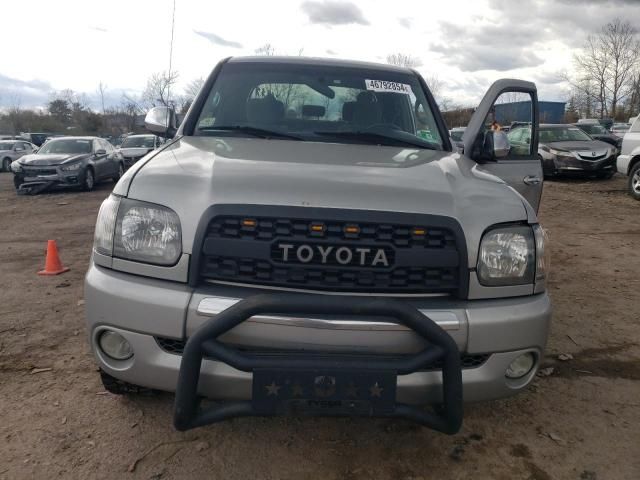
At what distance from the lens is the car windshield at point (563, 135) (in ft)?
52.1

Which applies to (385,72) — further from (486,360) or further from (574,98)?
(574,98)

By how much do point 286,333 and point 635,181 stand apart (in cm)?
1244

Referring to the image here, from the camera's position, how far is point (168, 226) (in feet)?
7.23

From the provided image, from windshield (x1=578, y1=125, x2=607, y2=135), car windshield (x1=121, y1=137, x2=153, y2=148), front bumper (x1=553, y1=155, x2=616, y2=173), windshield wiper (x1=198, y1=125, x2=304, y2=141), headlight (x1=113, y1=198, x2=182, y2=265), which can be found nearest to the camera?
headlight (x1=113, y1=198, x2=182, y2=265)

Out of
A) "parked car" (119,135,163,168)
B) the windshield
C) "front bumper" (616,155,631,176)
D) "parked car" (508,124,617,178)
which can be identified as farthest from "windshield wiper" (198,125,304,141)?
the windshield

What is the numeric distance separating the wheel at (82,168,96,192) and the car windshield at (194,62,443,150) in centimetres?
1252

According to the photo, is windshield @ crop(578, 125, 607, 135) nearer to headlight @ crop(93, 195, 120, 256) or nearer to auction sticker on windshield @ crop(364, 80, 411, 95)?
auction sticker on windshield @ crop(364, 80, 411, 95)

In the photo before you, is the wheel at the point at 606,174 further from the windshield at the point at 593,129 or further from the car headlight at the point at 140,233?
the car headlight at the point at 140,233

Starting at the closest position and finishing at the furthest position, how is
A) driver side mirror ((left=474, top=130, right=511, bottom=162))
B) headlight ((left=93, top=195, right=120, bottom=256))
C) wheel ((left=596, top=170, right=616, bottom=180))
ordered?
headlight ((left=93, top=195, right=120, bottom=256))
driver side mirror ((left=474, top=130, right=511, bottom=162))
wheel ((left=596, top=170, right=616, bottom=180))

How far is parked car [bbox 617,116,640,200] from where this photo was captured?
11.7 meters

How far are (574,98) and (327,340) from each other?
64.4 meters

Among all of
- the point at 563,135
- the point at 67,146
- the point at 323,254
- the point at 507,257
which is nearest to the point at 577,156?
the point at 563,135

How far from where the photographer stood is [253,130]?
10.6ft

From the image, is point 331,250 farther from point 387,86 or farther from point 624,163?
point 624,163
